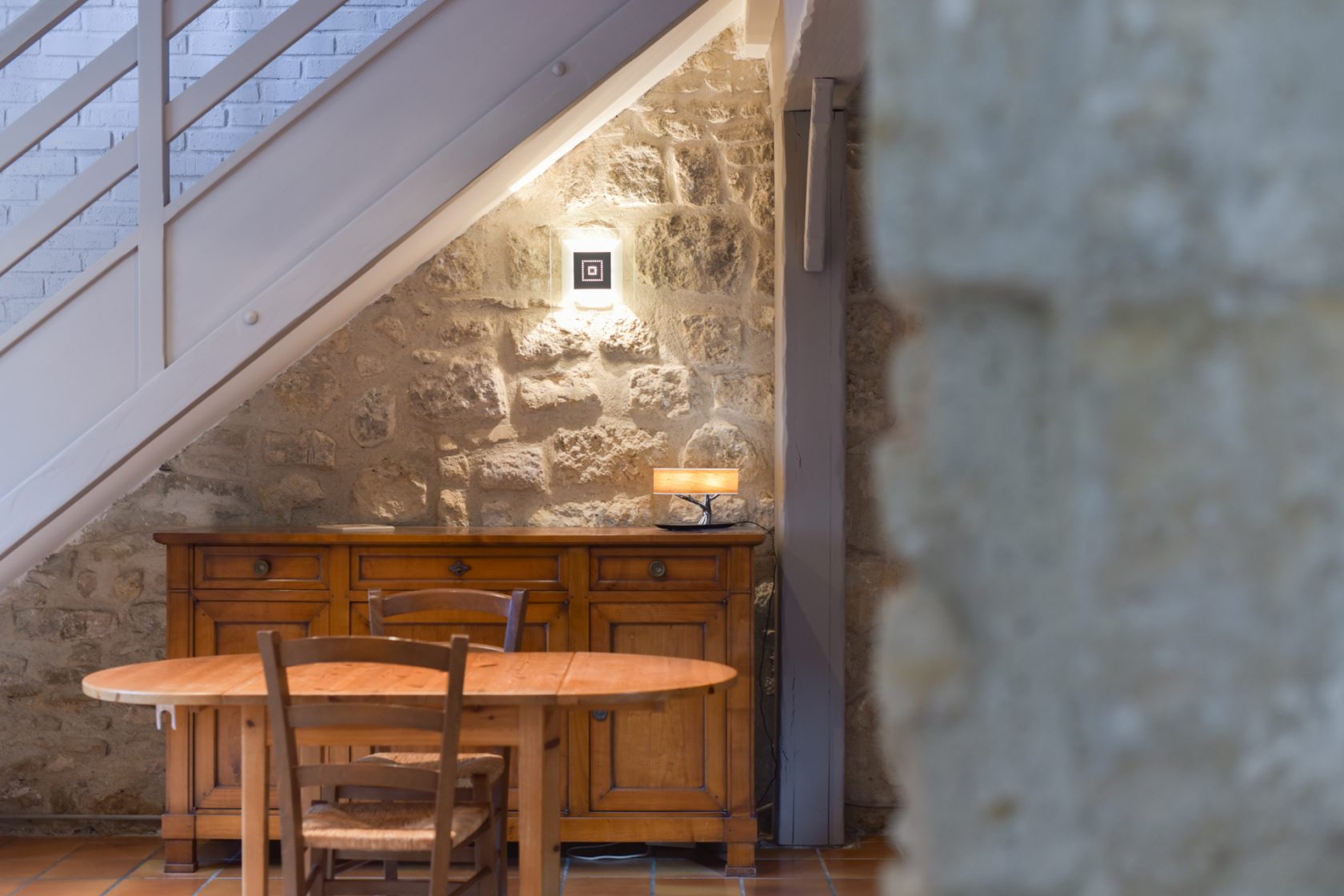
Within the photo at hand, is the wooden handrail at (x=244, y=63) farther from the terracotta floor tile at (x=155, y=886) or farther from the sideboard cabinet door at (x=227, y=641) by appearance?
the terracotta floor tile at (x=155, y=886)

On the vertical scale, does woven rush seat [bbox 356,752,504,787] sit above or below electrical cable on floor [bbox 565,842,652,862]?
above

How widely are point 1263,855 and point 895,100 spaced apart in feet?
1.21

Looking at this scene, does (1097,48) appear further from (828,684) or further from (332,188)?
(828,684)

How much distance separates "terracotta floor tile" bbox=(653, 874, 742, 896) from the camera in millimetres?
3516

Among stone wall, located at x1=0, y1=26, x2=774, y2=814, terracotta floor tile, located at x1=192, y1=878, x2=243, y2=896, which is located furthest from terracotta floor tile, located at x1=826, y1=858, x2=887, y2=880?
terracotta floor tile, located at x1=192, y1=878, x2=243, y2=896

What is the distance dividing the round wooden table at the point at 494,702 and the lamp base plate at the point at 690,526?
1299 mm

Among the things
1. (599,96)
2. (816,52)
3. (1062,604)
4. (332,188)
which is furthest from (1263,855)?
(599,96)

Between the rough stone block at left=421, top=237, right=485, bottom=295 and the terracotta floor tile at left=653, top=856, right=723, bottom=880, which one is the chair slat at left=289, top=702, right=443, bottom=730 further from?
the rough stone block at left=421, top=237, right=485, bottom=295

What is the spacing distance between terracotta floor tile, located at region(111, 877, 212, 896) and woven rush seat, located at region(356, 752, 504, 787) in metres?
0.97

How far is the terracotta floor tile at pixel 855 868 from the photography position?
369cm

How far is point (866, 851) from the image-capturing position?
13.1 feet

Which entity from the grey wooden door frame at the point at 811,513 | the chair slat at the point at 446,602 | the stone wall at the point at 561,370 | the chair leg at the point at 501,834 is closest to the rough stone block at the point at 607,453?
the stone wall at the point at 561,370

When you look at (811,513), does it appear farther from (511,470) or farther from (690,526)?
(511,470)

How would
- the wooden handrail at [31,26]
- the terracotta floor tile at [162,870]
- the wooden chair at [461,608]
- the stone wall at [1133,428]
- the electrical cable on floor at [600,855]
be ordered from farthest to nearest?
the electrical cable on floor at [600,855] < the terracotta floor tile at [162,870] < the wooden chair at [461,608] < the wooden handrail at [31,26] < the stone wall at [1133,428]
